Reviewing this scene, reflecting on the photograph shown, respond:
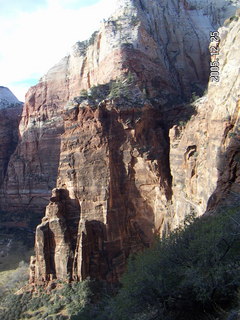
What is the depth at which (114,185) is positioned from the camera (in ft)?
89.4

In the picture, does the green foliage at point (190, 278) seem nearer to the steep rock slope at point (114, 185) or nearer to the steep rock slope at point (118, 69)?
the steep rock slope at point (114, 185)

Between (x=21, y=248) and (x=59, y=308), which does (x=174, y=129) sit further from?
(x=21, y=248)

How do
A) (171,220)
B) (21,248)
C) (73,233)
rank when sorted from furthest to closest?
(21,248), (73,233), (171,220)

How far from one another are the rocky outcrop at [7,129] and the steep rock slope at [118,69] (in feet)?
10.9

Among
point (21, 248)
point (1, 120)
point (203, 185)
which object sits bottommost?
point (21, 248)

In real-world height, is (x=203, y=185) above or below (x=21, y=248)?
above

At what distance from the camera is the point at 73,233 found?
89.7 feet

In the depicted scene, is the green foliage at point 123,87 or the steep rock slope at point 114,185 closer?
the steep rock slope at point 114,185

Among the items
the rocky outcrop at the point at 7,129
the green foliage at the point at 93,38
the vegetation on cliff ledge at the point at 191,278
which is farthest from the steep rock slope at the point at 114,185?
the rocky outcrop at the point at 7,129

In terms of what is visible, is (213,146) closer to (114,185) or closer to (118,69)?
(114,185)

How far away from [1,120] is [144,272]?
5332cm

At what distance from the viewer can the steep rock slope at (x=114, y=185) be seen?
25.4 m

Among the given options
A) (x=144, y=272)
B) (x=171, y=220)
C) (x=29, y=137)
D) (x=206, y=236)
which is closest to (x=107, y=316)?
(x=144, y=272)
